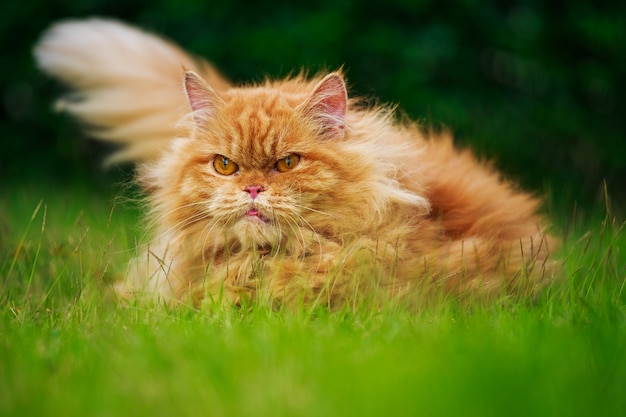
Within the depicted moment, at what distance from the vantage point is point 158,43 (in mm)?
4594

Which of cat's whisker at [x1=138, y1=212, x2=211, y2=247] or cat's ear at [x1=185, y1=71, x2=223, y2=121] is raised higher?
cat's ear at [x1=185, y1=71, x2=223, y2=121]

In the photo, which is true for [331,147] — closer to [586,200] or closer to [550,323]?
[550,323]

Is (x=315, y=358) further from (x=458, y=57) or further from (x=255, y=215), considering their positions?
(x=458, y=57)

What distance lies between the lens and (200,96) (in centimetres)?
318

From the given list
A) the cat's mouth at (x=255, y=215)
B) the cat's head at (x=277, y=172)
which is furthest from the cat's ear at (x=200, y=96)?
the cat's mouth at (x=255, y=215)

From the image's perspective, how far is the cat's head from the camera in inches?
116

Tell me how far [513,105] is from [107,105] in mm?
3169

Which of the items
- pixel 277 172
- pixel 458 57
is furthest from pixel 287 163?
pixel 458 57

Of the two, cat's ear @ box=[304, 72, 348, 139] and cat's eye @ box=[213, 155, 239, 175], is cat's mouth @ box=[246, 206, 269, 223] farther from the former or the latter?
cat's ear @ box=[304, 72, 348, 139]

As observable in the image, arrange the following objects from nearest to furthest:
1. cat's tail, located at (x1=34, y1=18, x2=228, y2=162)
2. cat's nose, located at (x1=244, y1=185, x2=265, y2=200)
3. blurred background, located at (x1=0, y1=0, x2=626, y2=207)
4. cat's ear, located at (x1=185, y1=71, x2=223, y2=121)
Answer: cat's nose, located at (x1=244, y1=185, x2=265, y2=200) < cat's ear, located at (x1=185, y1=71, x2=223, y2=121) < cat's tail, located at (x1=34, y1=18, x2=228, y2=162) < blurred background, located at (x1=0, y1=0, x2=626, y2=207)

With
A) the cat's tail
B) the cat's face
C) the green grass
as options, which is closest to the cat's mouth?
the cat's face

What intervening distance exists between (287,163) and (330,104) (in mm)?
304

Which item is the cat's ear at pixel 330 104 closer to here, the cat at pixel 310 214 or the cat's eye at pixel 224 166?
the cat at pixel 310 214

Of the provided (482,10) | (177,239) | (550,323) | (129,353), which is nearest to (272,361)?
(129,353)
